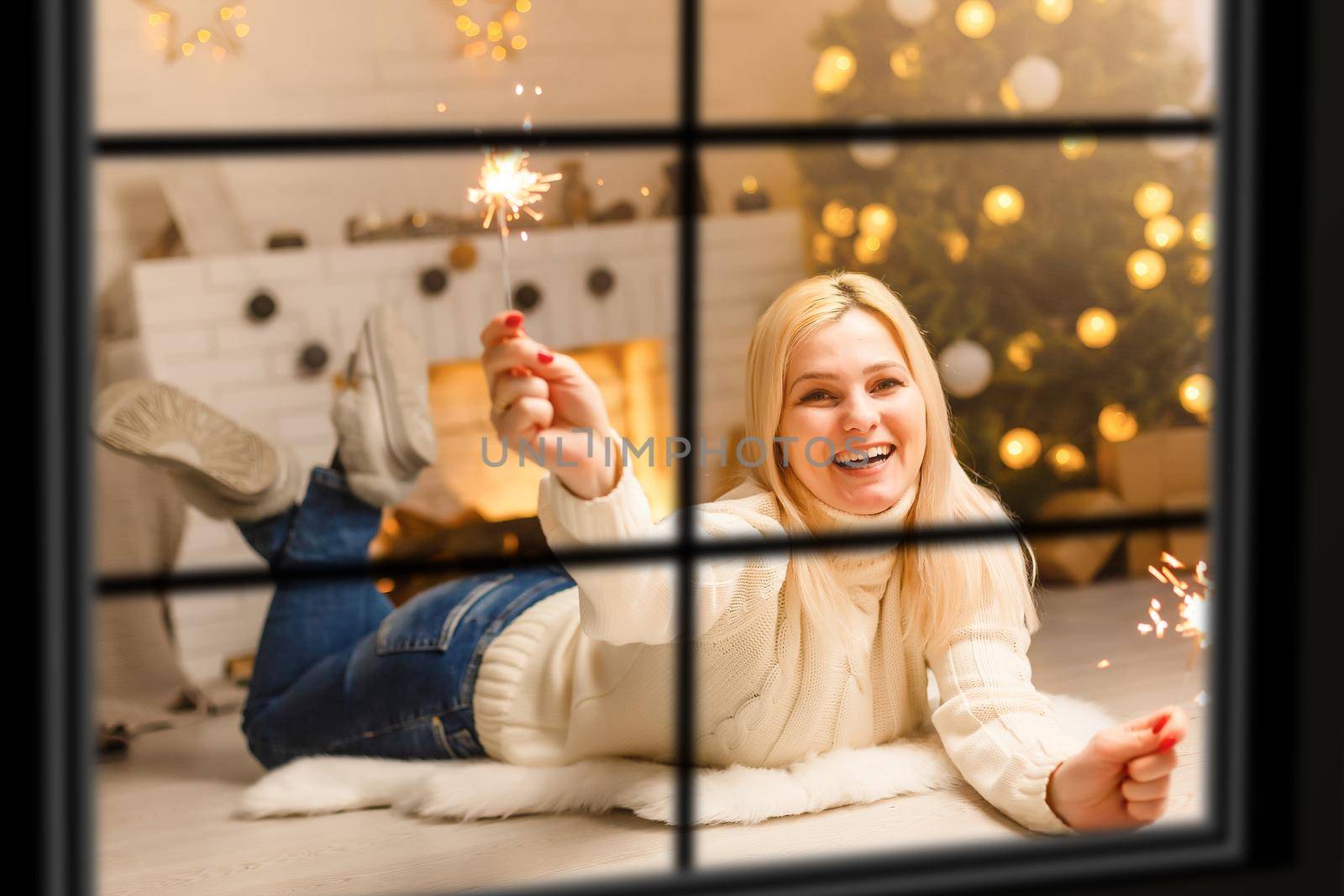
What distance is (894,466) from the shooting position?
1.54 m

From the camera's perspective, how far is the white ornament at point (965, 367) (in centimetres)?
180

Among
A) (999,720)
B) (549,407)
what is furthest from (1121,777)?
(549,407)

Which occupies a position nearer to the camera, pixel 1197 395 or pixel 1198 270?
pixel 1197 395

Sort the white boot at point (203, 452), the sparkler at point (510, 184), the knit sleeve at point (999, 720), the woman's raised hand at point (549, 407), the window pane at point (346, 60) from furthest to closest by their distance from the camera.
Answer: the window pane at point (346, 60) → the white boot at point (203, 452) → the sparkler at point (510, 184) → the knit sleeve at point (999, 720) → the woman's raised hand at point (549, 407)

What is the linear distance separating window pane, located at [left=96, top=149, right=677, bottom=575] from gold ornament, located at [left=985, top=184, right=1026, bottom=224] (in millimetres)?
633

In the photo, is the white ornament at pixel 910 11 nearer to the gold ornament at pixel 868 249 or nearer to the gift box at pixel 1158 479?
the gold ornament at pixel 868 249

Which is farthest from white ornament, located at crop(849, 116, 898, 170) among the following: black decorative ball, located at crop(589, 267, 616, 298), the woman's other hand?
the woman's other hand

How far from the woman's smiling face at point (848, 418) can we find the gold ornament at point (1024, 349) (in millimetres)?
562

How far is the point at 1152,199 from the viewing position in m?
2.15

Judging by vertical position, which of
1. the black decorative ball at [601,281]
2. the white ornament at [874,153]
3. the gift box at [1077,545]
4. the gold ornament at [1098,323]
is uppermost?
the white ornament at [874,153]

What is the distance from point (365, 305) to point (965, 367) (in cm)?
100

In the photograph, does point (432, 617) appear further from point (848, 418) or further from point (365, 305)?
point (848, 418)

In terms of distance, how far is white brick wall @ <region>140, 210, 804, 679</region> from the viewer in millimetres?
1743

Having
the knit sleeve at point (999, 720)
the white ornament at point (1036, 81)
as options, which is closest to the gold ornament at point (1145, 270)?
the white ornament at point (1036, 81)
